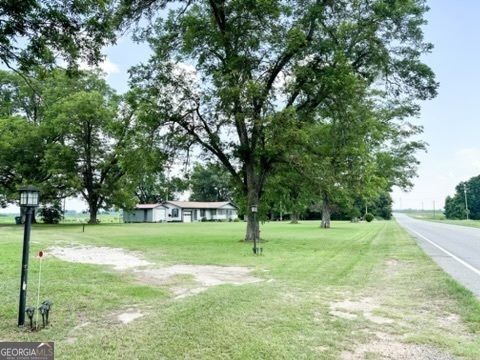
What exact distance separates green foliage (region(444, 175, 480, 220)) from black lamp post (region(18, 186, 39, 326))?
305 ft

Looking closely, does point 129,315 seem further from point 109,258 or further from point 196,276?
point 109,258

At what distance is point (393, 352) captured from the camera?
436 cm

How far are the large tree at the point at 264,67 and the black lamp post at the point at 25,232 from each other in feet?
39.5

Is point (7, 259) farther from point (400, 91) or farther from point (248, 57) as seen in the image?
point (400, 91)

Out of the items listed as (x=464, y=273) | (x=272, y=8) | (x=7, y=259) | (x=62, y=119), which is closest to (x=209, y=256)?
(x=7, y=259)

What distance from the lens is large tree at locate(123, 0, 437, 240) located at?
17391 mm

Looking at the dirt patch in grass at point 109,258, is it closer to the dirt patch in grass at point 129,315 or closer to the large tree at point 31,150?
the dirt patch in grass at point 129,315

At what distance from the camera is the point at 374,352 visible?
4.36 m

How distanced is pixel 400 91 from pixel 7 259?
17.9 metres

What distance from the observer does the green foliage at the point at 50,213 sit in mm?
47062

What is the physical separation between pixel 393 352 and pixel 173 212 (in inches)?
2460

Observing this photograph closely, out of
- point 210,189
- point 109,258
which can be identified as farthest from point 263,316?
point 210,189

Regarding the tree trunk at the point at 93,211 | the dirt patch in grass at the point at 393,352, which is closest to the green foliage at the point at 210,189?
the tree trunk at the point at 93,211

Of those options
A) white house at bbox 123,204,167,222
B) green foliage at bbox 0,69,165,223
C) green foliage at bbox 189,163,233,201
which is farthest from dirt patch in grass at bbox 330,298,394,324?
green foliage at bbox 189,163,233,201
